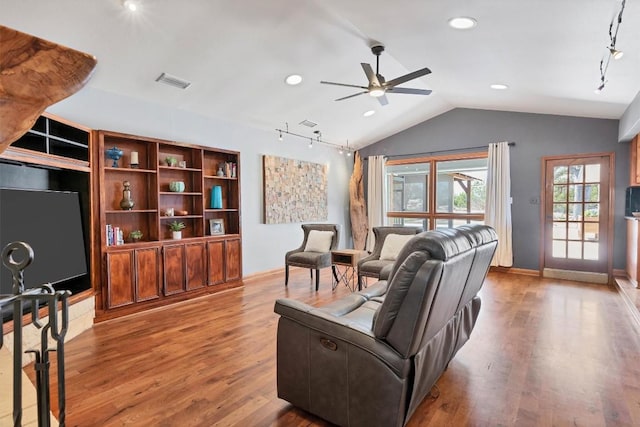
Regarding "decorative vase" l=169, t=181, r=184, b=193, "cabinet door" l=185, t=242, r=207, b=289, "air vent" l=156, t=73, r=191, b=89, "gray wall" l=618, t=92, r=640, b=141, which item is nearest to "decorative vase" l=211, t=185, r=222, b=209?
"decorative vase" l=169, t=181, r=184, b=193

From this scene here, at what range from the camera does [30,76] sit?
0.64 metres

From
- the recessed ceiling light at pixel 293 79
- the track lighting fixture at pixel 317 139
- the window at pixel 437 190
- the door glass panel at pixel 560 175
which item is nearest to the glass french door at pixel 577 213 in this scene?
the door glass panel at pixel 560 175

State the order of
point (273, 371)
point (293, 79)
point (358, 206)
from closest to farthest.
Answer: point (273, 371), point (293, 79), point (358, 206)

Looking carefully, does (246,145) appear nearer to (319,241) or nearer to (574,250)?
(319,241)

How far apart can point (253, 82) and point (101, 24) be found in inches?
70.0

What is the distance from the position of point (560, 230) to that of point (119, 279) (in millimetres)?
6487

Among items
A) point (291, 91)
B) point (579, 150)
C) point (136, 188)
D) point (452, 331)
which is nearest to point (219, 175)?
Result: point (136, 188)

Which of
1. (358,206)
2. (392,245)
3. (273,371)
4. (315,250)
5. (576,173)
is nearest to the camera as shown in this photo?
(273,371)

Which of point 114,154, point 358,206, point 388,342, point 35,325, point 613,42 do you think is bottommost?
point 388,342

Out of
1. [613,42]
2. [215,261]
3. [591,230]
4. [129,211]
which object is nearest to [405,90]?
[613,42]

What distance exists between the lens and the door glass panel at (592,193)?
17.8 ft

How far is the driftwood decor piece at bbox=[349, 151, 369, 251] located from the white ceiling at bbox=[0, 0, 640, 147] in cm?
253

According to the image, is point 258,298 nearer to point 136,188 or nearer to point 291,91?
point 136,188

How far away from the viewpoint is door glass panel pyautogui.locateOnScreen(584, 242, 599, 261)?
547 centimetres
